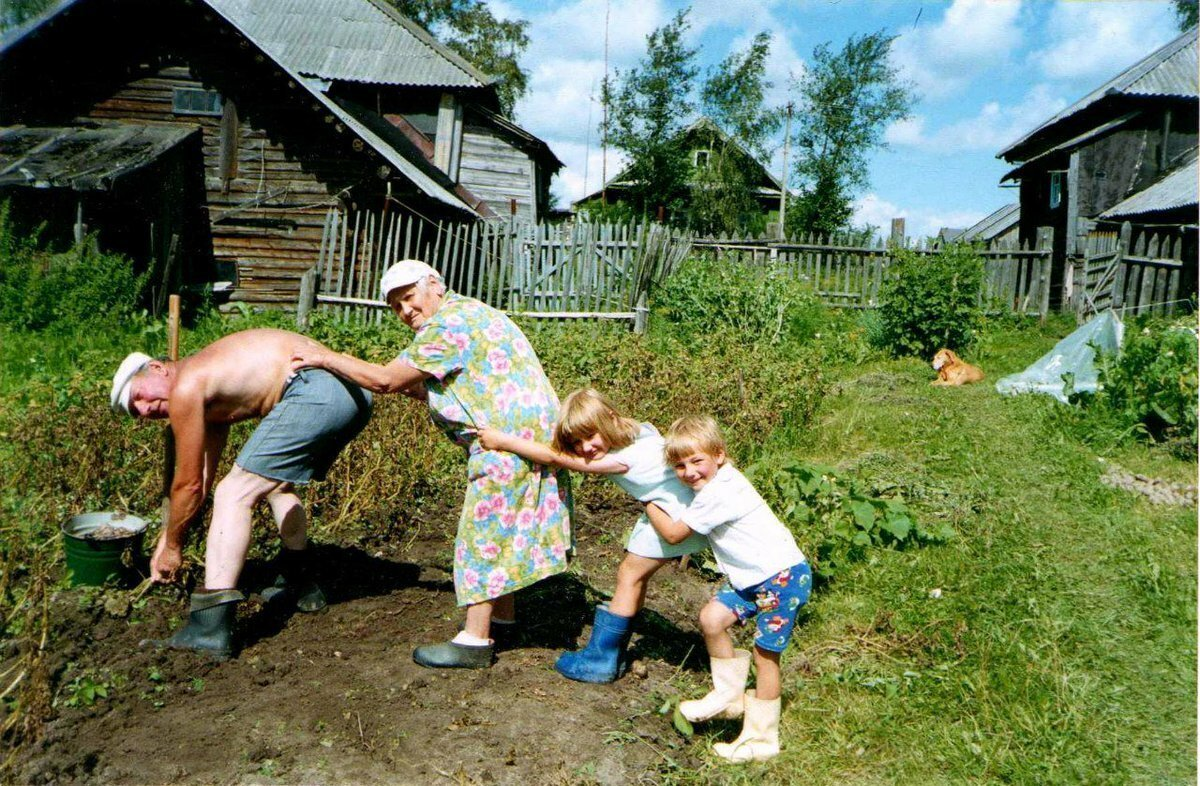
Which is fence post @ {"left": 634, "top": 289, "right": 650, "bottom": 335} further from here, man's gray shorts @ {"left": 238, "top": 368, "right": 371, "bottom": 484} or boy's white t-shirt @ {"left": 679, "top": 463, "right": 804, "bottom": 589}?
boy's white t-shirt @ {"left": 679, "top": 463, "right": 804, "bottom": 589}

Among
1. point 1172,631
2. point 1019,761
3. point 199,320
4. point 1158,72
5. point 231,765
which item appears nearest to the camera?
point 231,765

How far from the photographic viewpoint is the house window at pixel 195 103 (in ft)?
41.7

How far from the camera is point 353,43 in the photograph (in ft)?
71.1

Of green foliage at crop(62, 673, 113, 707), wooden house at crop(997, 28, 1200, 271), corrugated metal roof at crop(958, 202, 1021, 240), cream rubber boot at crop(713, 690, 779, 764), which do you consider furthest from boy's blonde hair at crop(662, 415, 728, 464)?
corrugated metal roof at crop(958, 202, 1021, 240)

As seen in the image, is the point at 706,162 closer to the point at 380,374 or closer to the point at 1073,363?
the point at 1073,363

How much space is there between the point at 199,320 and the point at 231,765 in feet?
32.5

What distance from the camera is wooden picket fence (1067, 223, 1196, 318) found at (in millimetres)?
13711

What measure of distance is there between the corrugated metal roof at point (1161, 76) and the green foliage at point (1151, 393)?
16295 millimetres

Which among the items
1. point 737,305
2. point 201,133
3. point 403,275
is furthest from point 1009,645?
point 201,133

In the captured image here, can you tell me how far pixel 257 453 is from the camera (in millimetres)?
3318

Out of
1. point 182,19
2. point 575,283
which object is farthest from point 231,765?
point 182,19

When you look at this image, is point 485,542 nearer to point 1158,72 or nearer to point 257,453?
point 257,453

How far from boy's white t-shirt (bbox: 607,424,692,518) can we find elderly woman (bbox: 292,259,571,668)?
0.35 metres

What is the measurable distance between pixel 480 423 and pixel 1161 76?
892 inches
